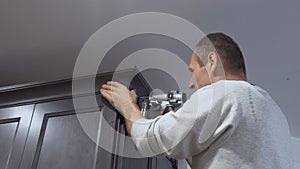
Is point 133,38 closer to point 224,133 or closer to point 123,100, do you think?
point 123,100

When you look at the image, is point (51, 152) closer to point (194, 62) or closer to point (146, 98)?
point (146, 98)

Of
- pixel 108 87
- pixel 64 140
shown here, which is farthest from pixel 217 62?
pixel 64 140

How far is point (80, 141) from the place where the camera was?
1140mm

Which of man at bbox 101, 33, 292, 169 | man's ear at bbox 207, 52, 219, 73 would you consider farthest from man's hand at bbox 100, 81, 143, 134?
man's ear at bbox 207, 52, 219, 73

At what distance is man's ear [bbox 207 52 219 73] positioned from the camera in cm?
96

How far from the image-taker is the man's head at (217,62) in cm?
95

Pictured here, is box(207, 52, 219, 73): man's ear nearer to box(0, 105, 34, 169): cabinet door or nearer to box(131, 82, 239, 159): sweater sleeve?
box(131, 82, 239, 159): sweater sleeve

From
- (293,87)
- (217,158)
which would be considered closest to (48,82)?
(217,158)

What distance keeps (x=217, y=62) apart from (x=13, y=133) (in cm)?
89

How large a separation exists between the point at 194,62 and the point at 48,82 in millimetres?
656

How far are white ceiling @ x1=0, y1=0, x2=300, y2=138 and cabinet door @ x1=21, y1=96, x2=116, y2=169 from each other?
0.41 metres

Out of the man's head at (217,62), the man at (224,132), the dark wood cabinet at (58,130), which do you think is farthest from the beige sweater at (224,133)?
the dark wood cabinet at (58,130)

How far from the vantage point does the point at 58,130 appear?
1.20 m

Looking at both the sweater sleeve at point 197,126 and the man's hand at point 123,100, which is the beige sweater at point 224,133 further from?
the man's hand at point 123,100
